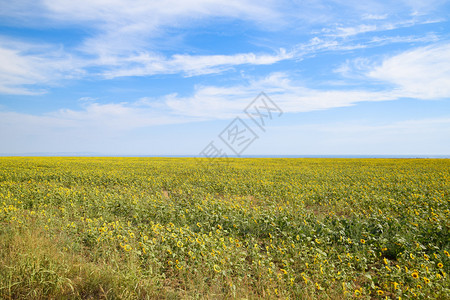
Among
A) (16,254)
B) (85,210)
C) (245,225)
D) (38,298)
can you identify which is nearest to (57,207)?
(85,210)

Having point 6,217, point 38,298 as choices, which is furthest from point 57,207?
point 38,298

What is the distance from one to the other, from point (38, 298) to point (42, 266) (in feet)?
2.19

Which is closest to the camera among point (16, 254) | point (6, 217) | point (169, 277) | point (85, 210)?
point (16, 254)

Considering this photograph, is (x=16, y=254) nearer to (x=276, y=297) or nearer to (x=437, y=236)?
(x=276, y=297)

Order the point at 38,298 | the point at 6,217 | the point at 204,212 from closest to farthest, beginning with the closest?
1. the point at 38,298
2. the point at 6,217
3. the point at 204,212

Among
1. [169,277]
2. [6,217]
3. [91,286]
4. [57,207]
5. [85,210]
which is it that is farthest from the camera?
[57,207]

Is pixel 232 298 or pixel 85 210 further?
pixel 85 210

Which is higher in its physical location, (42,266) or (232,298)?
(42,266)

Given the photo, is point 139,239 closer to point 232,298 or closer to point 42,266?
point 42,266

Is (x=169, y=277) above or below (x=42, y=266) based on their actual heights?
below

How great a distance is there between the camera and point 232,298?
151 inches

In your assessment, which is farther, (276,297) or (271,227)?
(271,227)

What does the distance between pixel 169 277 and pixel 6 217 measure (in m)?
5.72

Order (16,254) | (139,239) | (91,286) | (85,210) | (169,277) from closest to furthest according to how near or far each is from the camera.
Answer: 1. (91,286)
2. (16,254)
3. (169,277)
4. (139,239)
5. (85,210)
